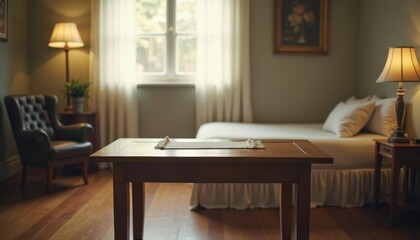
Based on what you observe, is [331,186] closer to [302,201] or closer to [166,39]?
[302,201]

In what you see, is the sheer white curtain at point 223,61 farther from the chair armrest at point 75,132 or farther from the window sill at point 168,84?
the chair armrest at point 75,132

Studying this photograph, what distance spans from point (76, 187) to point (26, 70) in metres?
1.69

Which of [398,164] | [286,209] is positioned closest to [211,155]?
[286,209]

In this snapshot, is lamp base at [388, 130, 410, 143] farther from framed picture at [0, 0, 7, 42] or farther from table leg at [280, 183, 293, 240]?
framed picture at [0, 0, 7, 42]

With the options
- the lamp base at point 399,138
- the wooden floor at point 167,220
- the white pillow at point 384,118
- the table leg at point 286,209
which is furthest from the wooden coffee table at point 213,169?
the white pillow at point 384,118

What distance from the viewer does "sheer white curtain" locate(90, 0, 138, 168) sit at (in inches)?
180

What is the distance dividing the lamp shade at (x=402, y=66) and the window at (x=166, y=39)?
7.57ft

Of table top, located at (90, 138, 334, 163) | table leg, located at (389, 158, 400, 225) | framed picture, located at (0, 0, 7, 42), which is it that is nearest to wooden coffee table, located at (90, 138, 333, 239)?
table top, located at (90, 138, 334, 163)

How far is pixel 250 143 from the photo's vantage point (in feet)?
7.88

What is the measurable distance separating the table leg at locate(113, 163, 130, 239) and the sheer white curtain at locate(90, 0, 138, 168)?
2636mm

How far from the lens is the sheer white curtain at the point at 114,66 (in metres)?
4.57

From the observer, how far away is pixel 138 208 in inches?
100

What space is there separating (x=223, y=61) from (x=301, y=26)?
0.98 meters

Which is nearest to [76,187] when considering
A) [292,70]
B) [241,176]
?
[241,176]
